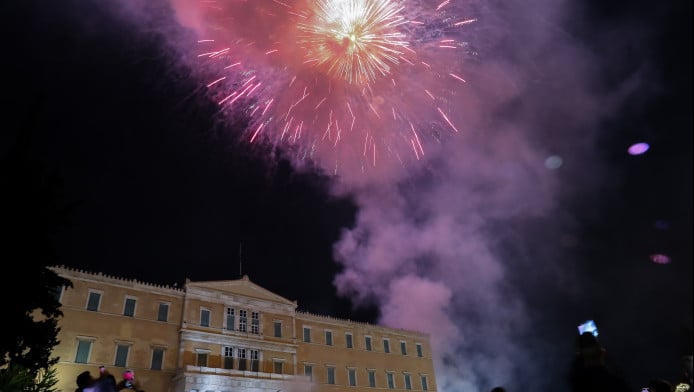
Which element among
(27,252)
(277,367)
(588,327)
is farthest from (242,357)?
(588,327)

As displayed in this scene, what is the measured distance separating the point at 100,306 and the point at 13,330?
13915 mm

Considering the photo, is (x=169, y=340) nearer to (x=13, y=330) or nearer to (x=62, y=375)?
(x=62, y=375)

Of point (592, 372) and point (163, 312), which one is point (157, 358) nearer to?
point (163, 312)

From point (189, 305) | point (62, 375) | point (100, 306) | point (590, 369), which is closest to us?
point (590, 369)

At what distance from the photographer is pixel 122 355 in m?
27.4

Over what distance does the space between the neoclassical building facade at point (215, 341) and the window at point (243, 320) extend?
0.07m

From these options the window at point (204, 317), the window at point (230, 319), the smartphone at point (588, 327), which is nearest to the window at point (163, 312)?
the window at point (204, 317)

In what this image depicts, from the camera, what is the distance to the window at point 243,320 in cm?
3308

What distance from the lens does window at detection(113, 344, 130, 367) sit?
27.1 metres

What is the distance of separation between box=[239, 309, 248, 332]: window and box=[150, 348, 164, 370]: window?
5.83 m

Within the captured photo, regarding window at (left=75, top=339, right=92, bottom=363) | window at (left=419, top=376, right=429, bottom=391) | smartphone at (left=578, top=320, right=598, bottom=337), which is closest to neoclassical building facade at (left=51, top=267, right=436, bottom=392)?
window at (left=75, top=339, right=92, bottom=363)

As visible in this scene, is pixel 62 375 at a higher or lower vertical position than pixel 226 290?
lower

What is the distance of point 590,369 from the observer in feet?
15.0

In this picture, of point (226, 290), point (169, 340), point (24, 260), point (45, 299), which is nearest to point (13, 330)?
point (45, 299)
